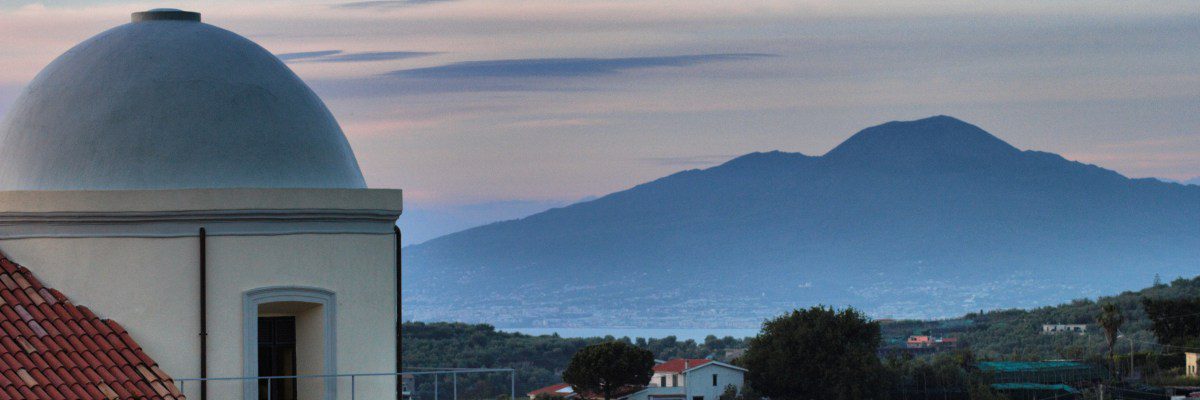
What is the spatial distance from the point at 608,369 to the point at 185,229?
73.8 m

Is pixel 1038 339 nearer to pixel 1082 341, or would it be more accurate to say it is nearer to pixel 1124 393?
pixel 1082 341

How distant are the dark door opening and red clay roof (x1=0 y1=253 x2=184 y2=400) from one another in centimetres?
144

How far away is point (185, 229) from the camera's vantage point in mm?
14289

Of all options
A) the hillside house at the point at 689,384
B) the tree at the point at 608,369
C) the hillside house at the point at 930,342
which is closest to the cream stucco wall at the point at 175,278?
the tree at the point at 608,369

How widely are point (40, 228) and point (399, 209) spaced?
3.28 m

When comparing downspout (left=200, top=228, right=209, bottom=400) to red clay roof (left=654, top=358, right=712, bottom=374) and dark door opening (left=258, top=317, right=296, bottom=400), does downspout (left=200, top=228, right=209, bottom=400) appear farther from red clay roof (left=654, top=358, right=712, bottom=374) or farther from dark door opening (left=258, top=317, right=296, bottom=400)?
red clay roof (left=654, top=358, right=712, bottom=374)

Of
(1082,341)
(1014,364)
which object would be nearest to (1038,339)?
(1082,341)

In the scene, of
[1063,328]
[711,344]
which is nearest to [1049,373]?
[1063,328]

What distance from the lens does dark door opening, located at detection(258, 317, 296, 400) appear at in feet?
49.9

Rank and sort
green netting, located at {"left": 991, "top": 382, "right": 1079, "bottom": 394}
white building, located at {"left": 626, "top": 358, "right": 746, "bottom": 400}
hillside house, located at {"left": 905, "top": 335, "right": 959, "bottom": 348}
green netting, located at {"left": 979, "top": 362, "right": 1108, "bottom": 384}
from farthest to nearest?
1. hillside house, located at {"left": 905, "top": 335, "right": 959, "bottom": 348}
2. green netting, located at {"left": 979, "top": 362, "right": 1108, "bottom": 384}
3. white building, located at {"left": 626, "top": 358, "right": 746, "bottom": 400}
4. green netting, located at {"left": 991, "top": 382, "right": 1079, "bottom": 394}

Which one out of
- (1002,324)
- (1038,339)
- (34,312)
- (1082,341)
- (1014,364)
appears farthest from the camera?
(1002,324)

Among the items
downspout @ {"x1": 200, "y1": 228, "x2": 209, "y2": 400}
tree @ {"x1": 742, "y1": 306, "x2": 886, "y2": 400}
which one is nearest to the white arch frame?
downspout @ {"x1": 200, "y1": 228, "x2": 209, "y2": 400}

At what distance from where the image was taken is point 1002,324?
490 feet

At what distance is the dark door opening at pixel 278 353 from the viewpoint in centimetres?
1522
